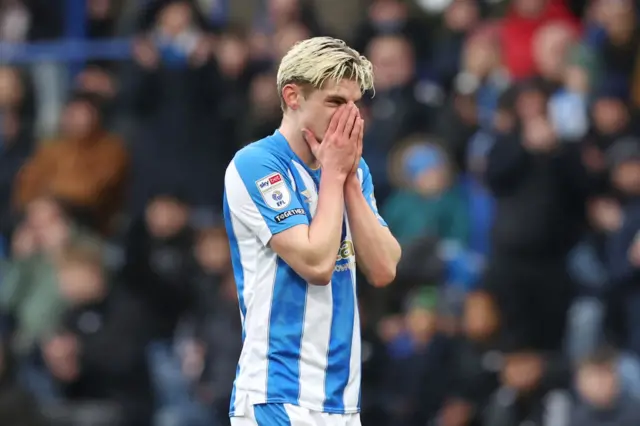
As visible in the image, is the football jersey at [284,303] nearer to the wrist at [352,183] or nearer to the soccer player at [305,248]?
the soccer player at [305,248]

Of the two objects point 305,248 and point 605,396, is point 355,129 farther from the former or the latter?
point 605,396

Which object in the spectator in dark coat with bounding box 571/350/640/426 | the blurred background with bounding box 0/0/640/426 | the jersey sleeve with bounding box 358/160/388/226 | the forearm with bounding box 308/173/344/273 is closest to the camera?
the forearm with bounding box 308/173/344/273

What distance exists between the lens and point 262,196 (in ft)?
16.3

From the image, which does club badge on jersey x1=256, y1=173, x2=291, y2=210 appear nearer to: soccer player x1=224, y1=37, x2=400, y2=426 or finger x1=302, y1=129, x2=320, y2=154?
soccer player x1=224, y1=37, x2=400, y2=426

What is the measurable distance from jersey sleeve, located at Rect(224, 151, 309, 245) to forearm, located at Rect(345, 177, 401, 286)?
0.19 meters

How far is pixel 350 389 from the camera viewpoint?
5.03 meters

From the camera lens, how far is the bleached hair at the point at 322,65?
4883 millimetres

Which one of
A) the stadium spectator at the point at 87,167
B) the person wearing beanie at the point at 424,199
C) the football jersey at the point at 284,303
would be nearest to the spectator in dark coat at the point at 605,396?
the person wearing beanie at the point at 424,199

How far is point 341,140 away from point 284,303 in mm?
632

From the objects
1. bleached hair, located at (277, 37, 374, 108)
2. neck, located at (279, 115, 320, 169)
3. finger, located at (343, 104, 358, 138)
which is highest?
bleached hair, located at (277, 37, 374, 108)

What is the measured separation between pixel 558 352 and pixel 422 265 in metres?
1.25

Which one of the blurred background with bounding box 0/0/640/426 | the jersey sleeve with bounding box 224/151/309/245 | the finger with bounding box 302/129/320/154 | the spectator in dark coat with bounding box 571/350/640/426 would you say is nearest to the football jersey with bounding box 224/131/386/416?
the jersey sleeve with bounding box 224/151/309/245

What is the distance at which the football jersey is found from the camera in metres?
4.93

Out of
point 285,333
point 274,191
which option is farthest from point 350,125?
point 285,333
